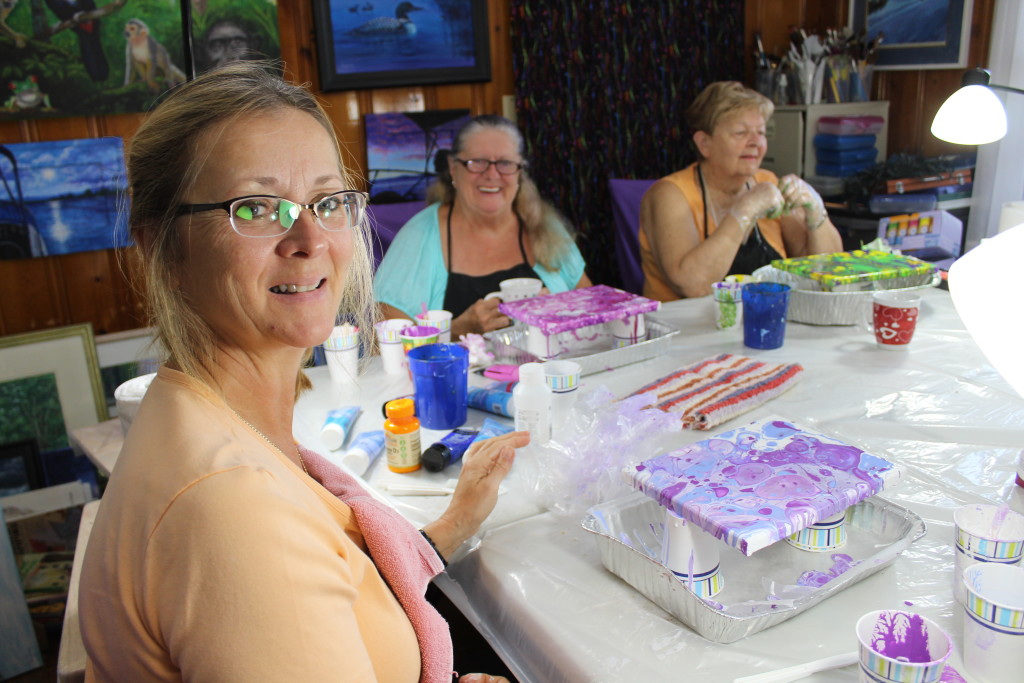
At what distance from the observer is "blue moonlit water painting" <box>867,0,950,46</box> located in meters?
3.44

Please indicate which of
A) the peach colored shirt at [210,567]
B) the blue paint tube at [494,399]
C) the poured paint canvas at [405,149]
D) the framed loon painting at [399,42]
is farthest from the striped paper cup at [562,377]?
the framed loon painting at [399,42]

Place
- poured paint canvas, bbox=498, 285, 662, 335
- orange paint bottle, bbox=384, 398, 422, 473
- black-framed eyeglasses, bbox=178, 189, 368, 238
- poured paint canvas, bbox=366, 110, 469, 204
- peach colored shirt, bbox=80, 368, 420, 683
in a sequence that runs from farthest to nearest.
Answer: poured paint canvas, bbox=366, 110, 469, 204
poured paint canvas, bbox=498, 285, 662, 335
orange paint bottle, bbox=384, 398, 422, 473
black-framed eyeglasses, bbox=178, 189, 368, 238
peach colored shirt, bbox=80, 368, 420, 683

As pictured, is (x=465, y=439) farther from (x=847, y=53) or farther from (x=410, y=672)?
(x=847, y=53)

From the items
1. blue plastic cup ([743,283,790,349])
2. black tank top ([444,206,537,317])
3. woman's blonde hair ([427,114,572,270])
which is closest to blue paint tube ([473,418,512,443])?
blue plastic cup ([743,283,790,349])

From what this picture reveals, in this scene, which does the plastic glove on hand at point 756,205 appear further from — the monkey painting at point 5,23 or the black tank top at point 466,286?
the monkey painting at point 5,23

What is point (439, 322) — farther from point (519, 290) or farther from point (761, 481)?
point (761, 481)

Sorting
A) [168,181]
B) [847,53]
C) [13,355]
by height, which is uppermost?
[847,53]

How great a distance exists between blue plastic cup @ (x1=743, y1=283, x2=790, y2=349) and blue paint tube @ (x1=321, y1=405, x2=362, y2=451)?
929mm

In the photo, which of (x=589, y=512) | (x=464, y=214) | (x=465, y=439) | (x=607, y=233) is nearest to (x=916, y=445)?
(x=589, y=512)

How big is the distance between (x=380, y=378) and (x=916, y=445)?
1.09 m

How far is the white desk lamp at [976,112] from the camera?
201cm

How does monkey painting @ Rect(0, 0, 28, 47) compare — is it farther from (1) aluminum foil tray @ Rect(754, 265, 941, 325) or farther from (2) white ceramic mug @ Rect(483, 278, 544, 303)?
(1) aluminum foil tray @ Rect(754, 265, 941, 325)

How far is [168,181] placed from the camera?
92 centimetres

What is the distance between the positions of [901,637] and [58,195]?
9.35 ft
